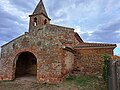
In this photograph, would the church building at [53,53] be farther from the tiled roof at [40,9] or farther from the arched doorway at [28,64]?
the tiled roof at [40,9]

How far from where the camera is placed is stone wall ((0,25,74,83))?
11883 mm

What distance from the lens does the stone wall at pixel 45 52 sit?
1188cm

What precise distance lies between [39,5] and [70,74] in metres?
13.8

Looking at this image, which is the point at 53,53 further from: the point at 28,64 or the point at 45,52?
the point at 28,64

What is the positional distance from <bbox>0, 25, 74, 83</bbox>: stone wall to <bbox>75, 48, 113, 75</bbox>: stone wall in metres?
0.92

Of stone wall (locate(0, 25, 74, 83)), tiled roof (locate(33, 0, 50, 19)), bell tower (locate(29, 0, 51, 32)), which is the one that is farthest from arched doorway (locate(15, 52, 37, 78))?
tiled roof (locate(33, 0, 50, 19))

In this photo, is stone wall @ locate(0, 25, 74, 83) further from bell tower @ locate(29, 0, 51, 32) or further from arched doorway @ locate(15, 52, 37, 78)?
bell tower @ locate(29, 0, 51, 32)

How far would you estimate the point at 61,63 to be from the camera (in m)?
11.7

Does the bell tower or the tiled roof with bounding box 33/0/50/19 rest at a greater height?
the tiled roof with bounding box 33/0/50/19

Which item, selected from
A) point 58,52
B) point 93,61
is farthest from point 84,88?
point 93,61

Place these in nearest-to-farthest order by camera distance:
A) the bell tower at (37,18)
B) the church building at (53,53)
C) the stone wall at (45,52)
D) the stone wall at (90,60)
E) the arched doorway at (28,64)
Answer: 1. the stone wall at (45,52)
2. the church building at (53,53)
3. the stone wall at (90,60)
4. the arched doorway at (28,64)
5. the bell tower at (37,18)

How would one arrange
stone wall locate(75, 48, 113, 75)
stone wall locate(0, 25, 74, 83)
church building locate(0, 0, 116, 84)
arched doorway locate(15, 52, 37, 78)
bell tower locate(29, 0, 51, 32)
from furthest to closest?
1. bell tower locate(29, 0, 51, 32)
2. arched doorway locate(15, 52, 37, 78)
3. stone wall locate(75, 48, 113, 75)
4. church building locate(0, 0, 116, 84)
5. stone wall locate(0, 25, 74, 83)

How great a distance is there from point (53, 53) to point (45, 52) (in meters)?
0.86

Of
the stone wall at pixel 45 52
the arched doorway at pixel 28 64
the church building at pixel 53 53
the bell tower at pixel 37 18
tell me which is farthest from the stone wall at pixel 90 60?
the bell tower at pixel 37 18
